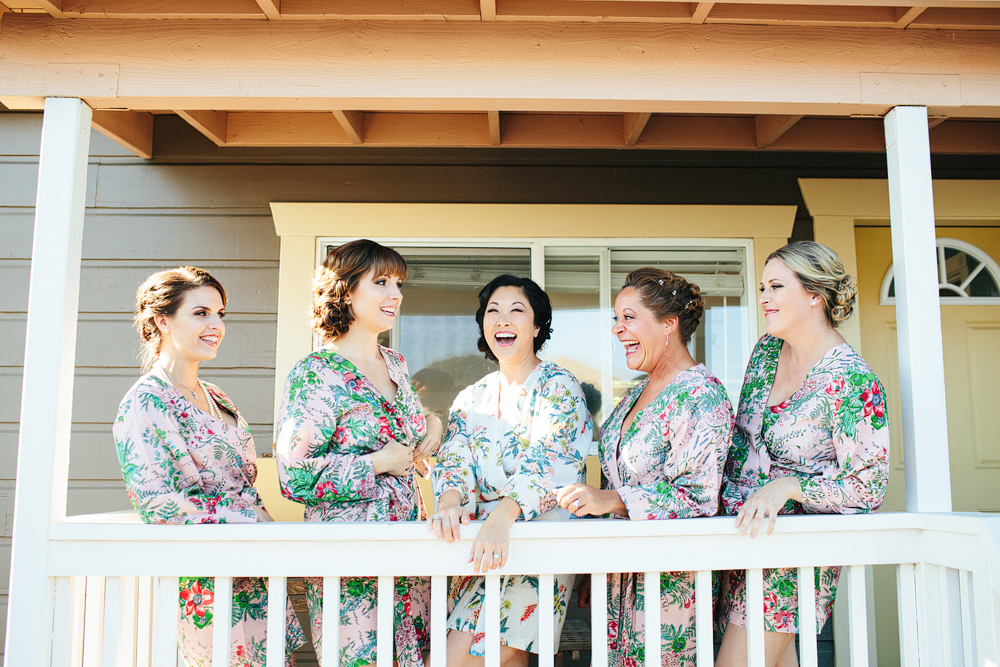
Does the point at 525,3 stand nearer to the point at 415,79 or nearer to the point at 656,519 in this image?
the point at 415,79

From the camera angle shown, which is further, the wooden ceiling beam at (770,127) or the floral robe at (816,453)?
the wooden ceiling beam at (770,127)

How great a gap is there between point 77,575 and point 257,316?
149 cm

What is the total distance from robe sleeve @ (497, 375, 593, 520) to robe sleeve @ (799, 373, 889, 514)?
1.97ft

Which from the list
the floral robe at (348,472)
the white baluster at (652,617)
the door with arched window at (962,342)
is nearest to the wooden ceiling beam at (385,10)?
the floral robe at (348,472)

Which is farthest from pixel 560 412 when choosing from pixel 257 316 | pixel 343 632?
pixel 257 316

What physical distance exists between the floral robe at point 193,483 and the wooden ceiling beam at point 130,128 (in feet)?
4.53

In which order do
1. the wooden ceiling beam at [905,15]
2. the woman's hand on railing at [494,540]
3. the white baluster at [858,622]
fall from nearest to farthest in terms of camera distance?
the woman's hand on railing at [494,540], the white baluster at [858,622], the wooden ceiling beam at [905,15]

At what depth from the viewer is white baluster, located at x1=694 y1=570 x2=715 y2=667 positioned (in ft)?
6.04

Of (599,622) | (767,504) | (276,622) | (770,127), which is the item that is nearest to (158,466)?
(276,622)

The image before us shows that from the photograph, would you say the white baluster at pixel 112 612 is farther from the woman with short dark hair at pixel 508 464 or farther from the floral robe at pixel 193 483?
the woman with short dark hair at pixel 508 464

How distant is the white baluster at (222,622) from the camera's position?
72.0 inches

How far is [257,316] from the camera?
10.6 feet

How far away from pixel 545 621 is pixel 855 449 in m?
0.92

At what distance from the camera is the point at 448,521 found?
1.82 metres
